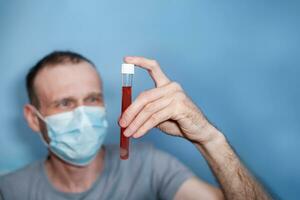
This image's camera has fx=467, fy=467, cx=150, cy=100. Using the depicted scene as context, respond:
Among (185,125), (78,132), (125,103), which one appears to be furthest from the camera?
(78,132)

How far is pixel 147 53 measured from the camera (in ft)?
5.21

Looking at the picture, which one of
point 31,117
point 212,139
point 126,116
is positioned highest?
point 126,116

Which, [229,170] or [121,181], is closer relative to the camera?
[229,170]

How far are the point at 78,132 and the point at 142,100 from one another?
0.48 metres

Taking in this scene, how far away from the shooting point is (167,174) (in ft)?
4.90

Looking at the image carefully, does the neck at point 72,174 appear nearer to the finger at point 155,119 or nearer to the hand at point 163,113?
the hand at point 163,113

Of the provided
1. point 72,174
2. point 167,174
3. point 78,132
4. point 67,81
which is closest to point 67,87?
point 67,81

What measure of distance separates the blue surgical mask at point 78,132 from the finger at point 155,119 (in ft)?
1.43

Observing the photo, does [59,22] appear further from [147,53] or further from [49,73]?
[147,53]

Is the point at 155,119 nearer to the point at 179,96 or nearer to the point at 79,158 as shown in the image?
the point at 179,96

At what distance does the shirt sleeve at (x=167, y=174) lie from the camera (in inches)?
56.7

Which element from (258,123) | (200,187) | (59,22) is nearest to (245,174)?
(200,187)

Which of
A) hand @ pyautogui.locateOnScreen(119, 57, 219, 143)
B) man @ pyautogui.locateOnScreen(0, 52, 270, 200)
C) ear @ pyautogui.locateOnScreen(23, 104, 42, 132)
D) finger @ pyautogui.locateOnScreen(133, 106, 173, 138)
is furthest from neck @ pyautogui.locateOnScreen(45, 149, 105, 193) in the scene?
finger @ pyautogui.locateOnScreen(133, 106, 173, 138)

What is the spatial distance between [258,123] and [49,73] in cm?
71
